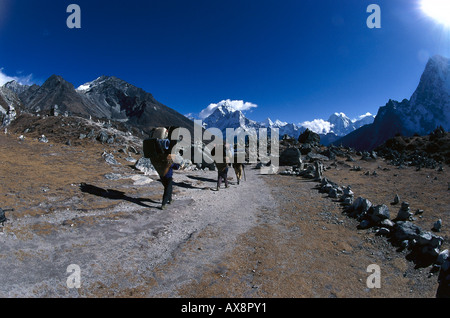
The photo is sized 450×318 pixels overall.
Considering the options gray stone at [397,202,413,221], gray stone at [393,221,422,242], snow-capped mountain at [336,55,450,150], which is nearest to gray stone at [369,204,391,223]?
gray stone at [393,221,422,242]

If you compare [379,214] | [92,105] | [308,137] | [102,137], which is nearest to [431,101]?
[308,137]

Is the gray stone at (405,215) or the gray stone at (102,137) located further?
the gray stone at (102,137)

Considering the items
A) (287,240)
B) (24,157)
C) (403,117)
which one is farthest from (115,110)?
(403,117)

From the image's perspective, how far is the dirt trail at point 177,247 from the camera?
435 cm

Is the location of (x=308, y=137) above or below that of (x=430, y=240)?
above

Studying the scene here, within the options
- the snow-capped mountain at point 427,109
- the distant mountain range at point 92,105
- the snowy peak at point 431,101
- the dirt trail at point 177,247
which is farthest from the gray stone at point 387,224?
the snowy peak at point 431,101

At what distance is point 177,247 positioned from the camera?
19.6 feet

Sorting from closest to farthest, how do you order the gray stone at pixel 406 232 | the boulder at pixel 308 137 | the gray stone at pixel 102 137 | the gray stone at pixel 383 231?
1. the gray stone at pixel 406 232
2. the gray stone at pixel 383 231
3. the gray stone at pixel 102 137
4. the boulder at pixel 308 137

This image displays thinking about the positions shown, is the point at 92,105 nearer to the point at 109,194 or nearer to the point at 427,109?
the point at 109,194

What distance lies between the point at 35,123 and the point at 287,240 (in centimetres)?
3139

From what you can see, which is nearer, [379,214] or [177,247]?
[177,247]

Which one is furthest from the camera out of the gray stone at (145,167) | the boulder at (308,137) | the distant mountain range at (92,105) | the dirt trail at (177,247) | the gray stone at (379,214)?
the distant mountain range at (92,105)

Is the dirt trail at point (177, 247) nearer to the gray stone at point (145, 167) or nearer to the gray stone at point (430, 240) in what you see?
the gray stone at point (430, 240)

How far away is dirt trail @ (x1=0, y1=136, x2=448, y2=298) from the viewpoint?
4348 mm
